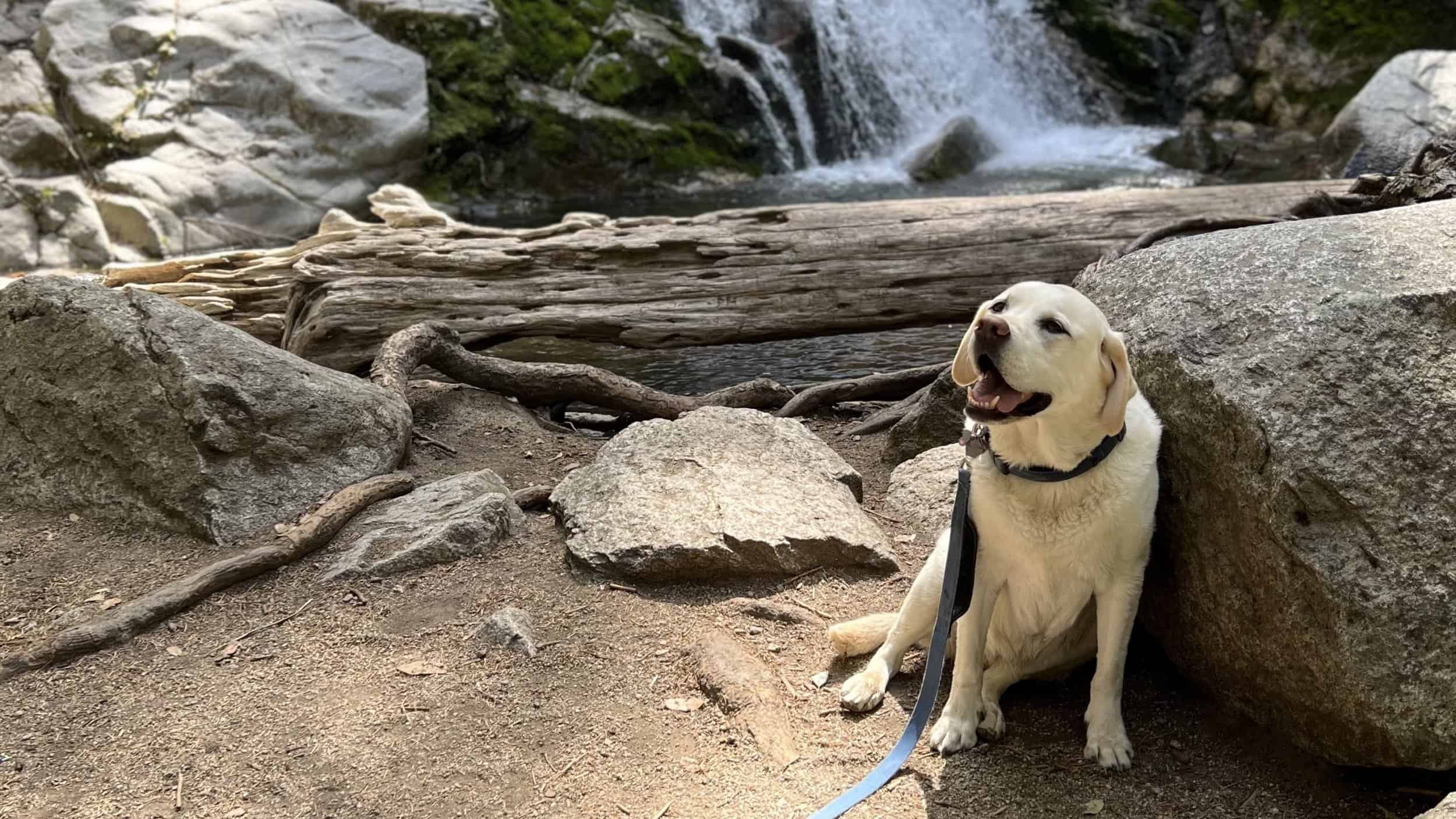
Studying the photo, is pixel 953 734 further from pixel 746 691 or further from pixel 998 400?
pixel 998 400

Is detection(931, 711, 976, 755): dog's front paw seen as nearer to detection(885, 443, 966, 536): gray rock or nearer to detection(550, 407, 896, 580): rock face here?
detection(550, 407, 896, 580): rock face

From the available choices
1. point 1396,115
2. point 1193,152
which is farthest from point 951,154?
point 1396,115

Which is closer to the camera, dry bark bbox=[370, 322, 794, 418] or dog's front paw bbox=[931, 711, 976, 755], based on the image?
dog's front paw bbox=[931, 711, 976, 755]

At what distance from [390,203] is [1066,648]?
6334 millimetres

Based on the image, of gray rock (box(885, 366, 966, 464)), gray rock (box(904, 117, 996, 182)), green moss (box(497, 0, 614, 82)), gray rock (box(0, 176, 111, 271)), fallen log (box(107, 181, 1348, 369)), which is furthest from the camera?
green moss (box(497, 0, 614, 82))

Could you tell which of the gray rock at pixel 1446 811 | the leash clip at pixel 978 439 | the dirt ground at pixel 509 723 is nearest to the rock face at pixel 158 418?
the dirt ground at pixel 509 723

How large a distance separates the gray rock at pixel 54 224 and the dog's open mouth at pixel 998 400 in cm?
1161

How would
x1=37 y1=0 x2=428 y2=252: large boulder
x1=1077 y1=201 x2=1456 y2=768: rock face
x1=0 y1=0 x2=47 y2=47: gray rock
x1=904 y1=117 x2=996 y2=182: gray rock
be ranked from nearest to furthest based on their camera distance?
x1=1077 y1=201 x2=1456 y2=768: rock face
x1=37 y1=0 x2=428 y2=252: large boulder
x1=0 y1=0 x2=47 y2=47: gray rock
x1=904 y1=117 x2=996 y2=182: gray rock

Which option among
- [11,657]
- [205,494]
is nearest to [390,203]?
[205,494]

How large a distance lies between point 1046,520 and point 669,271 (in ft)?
13.5

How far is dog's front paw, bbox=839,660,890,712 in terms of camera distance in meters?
3.13

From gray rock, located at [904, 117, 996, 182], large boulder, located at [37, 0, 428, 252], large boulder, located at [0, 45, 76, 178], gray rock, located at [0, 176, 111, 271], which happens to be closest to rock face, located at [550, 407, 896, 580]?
large boulder, located at [37, 0, 428, 252]

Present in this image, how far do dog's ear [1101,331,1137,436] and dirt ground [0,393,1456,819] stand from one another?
1.03 metres

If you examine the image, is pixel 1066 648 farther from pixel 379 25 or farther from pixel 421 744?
pixel 379 25
